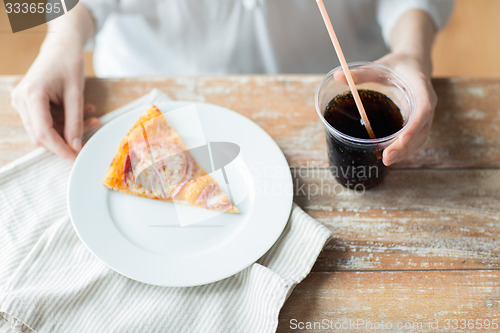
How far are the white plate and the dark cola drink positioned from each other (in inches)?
4.1

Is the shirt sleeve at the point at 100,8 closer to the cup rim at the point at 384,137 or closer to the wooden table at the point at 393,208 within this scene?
the wooden table at the point at 393,208

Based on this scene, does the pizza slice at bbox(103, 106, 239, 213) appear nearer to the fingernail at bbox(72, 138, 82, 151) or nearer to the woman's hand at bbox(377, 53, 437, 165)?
the fingernail at bbox(72, 138, 82, 151)

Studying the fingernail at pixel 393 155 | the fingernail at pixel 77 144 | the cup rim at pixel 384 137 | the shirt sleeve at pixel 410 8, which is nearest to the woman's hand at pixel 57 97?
the fingernail at pixel 77 144

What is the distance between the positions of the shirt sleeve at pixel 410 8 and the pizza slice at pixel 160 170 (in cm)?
55

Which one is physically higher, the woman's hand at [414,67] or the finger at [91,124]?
the woman's hand at [414,67]

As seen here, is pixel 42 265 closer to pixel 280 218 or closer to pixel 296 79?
pixel 280 218

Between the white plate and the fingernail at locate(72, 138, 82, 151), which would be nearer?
the white plate

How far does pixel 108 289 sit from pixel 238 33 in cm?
64

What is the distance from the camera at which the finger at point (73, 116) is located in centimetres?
77

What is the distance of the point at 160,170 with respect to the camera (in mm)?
746

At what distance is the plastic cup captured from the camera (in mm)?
645

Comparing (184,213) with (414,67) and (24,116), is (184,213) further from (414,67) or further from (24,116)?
(414,67)

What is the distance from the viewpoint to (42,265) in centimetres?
66

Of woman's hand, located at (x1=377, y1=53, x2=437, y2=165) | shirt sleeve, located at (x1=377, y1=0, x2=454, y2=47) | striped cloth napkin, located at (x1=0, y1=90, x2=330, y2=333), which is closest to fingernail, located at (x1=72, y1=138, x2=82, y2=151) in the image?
striped cloth napkin, located at (x1=0, y1=90, x2=330, y2=333)
